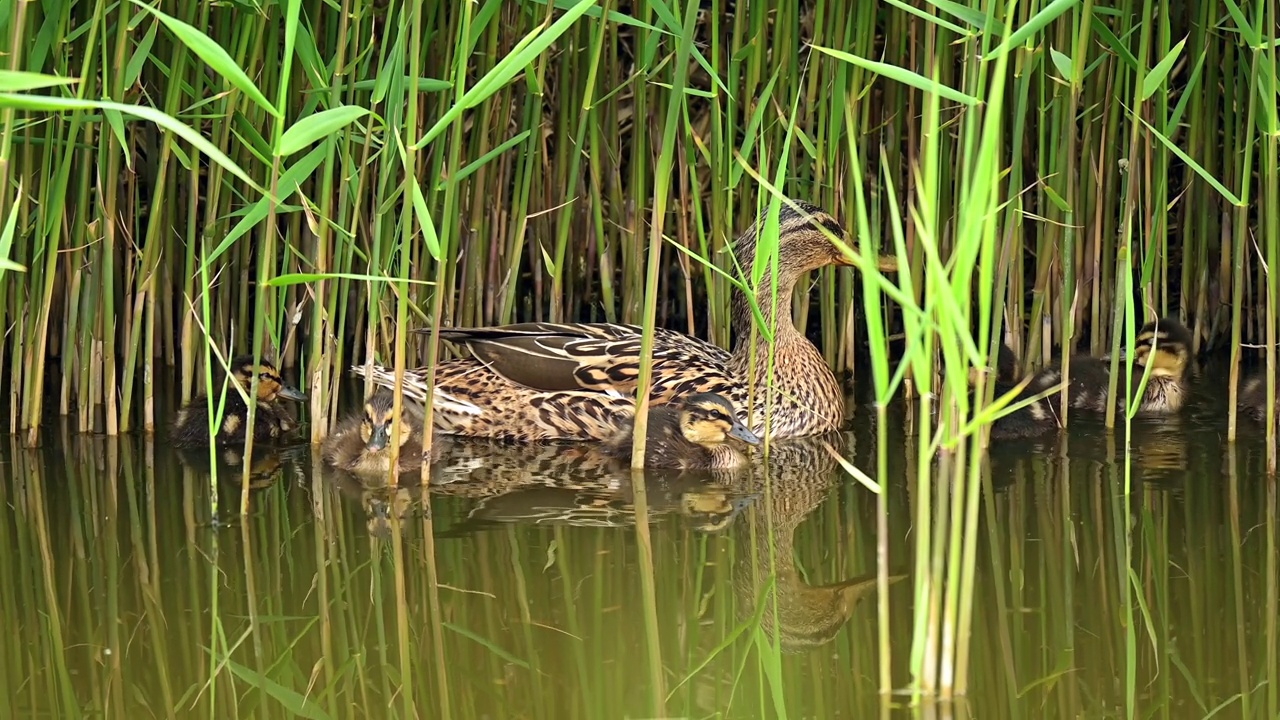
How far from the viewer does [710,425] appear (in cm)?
487

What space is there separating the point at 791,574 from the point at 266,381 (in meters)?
2.13

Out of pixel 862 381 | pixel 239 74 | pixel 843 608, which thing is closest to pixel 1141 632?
pixel 843 608

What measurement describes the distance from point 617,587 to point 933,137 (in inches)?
58.6

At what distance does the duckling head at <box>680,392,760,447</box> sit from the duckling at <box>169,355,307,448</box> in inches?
49.9

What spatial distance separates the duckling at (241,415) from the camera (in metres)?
5.00

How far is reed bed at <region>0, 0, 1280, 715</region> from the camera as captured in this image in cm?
398

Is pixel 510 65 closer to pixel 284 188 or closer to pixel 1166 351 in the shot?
pixel 284 188

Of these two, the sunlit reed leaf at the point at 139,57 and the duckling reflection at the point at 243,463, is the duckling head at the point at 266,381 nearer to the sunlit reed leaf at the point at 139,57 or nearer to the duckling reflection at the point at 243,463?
the duckling reflection at the point at 243,463

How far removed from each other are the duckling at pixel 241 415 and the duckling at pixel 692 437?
3.44 feet

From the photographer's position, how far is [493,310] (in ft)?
19.1

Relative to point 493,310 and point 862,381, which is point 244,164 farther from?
point 862,381

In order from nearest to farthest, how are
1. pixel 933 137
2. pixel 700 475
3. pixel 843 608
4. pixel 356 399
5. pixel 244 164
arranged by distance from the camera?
pixel 933 137
pixel 843 608
pixel 700 475
pixel 244 164
pixel 356 399

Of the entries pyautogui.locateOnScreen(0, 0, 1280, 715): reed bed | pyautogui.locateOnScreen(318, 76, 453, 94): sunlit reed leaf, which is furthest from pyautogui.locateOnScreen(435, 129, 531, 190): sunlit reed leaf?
pyautogui.locateOnScreen(318, 76, 453, 94): sunlit reed leaf

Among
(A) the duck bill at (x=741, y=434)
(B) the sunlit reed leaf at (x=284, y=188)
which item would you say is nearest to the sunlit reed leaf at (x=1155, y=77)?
(A) the duck bill at (x=741, y=434)
